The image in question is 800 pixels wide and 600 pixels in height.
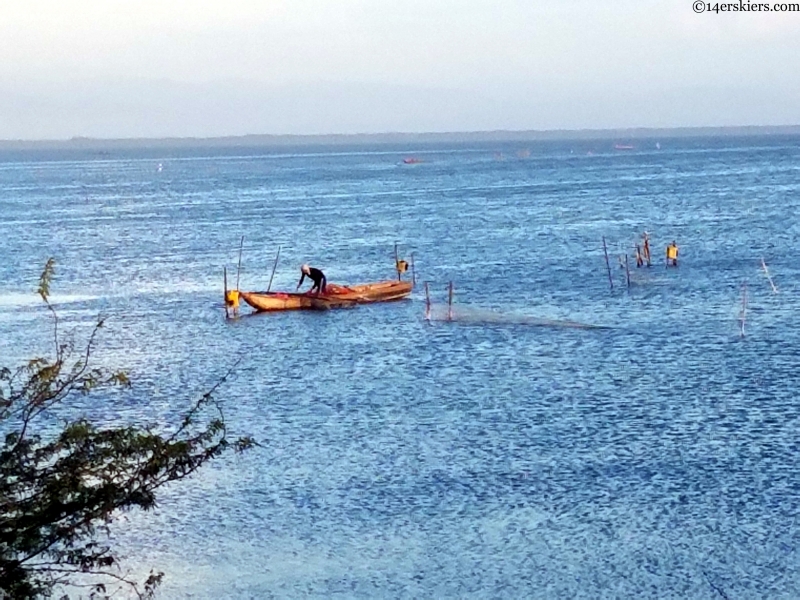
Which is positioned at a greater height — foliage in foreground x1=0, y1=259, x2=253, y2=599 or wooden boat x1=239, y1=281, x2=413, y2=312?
foliage in foreground x1=0, y1=259, x2=253, y2=599

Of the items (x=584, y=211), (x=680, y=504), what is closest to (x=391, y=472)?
(x=680, y=504)

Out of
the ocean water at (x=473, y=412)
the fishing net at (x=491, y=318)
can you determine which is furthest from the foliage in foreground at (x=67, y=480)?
the fishing net at (x=491, y=318)

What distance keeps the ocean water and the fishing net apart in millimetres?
188

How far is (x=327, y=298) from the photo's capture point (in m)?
49.0

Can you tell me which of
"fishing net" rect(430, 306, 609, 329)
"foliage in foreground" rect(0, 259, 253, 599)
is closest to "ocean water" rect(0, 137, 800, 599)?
"fishing net" rect(430, 306, 609, 329)

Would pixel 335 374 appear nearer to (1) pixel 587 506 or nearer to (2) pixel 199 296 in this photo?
(1) pixel 587 506

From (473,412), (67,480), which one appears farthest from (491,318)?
(67,480)

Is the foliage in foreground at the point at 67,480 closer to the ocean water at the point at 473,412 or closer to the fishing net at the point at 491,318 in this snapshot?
the ocean water at the point at 473,412

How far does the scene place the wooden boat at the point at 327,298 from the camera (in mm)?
48656

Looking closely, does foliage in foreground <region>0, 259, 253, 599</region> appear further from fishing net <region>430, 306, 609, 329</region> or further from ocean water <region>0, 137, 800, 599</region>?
fishing net <region>430, 306, 609, 329</region>

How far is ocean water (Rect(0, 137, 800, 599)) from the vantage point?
20.3 metres

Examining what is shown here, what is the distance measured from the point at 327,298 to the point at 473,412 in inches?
774

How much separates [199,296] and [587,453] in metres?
30.1

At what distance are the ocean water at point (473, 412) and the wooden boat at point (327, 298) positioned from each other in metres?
0.65
